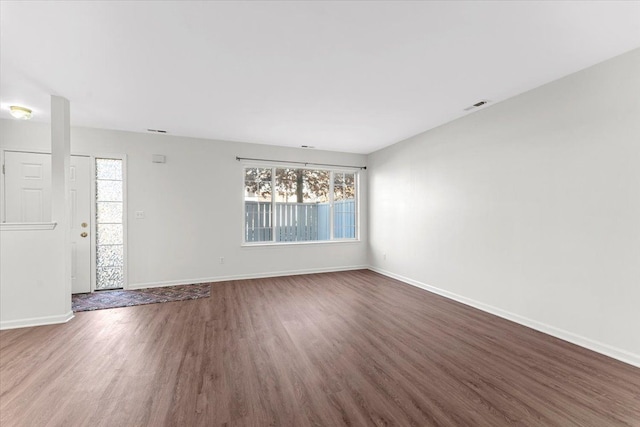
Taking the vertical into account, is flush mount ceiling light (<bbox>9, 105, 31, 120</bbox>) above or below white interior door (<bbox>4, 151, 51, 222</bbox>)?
above

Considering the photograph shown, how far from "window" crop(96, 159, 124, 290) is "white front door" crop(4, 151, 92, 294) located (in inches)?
5.2

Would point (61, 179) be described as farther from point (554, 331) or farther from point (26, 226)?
point (554, 331)

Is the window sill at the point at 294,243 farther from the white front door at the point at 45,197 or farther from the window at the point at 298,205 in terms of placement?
the white front door at the point at 45,197

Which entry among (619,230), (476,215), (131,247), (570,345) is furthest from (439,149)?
(131,247)

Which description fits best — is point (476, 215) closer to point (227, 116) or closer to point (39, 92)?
point (227, 116)

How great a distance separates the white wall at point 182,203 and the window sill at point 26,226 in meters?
1.30

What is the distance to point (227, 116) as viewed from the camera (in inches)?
149

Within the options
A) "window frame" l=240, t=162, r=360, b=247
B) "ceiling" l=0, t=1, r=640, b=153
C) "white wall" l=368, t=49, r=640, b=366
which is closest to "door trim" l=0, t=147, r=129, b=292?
"ceiling" l=0, t=1, r=640, b=153

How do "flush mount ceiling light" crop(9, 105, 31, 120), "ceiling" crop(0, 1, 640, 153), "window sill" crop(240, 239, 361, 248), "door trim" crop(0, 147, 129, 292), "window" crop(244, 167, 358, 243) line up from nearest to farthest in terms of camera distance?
"ceiling" crop(0, 1, 640, 153) < "flush mount ceiling light" crop(9, 105, 31, 120) < "door trim" crop(0, 147, 129, 292) < "window sill" crop(240, 239, 361, 248) < "window" crop(244, 167, 358, 243)

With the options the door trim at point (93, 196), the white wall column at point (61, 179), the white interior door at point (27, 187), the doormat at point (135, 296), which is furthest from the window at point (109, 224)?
the white wall column at point (61, 179)

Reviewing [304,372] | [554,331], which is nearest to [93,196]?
[304,372]

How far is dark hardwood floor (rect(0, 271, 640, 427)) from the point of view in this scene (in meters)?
1.67

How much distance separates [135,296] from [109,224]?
1332 mm

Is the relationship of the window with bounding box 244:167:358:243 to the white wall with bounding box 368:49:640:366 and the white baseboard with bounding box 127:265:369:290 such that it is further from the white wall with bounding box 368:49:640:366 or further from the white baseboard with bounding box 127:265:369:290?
the white wall with bounding box 368:49:640:366
